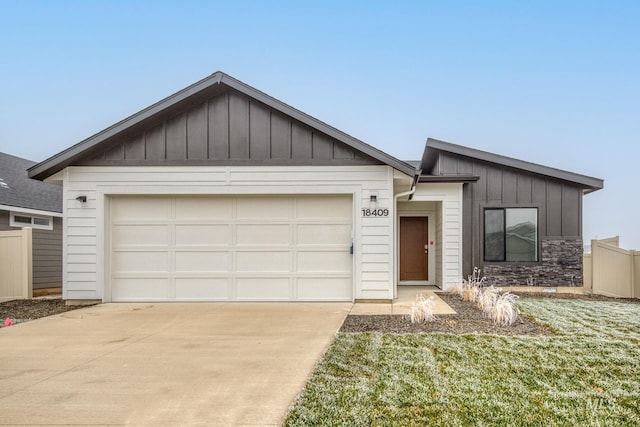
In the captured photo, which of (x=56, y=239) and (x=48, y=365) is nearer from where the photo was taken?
(x=48, y=365)

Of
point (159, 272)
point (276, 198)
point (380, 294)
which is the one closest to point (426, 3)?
point (276, 198)

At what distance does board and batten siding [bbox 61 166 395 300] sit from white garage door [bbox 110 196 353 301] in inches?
9.8

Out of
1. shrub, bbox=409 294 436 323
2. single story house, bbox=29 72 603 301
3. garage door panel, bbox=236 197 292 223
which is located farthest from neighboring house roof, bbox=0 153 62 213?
shrub, bbox=409 294 436 323

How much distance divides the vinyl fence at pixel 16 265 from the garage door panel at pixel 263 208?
5.19 m

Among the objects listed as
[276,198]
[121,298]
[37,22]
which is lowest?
[121,298]

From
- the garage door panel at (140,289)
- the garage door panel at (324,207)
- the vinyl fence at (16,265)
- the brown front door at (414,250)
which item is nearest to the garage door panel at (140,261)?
the garage door panel at (140,289)

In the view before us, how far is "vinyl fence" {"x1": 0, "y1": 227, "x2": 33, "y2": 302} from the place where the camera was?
10.0 m

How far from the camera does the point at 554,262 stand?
11391mm

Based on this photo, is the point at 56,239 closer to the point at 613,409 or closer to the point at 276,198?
the point at 276,198

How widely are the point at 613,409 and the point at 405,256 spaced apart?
10006 mm

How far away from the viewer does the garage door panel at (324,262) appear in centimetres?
886

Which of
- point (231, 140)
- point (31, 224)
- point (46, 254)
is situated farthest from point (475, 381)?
point (31, 224)

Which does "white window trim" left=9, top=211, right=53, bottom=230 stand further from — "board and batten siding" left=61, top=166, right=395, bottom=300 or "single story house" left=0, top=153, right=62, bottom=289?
"board and batten siding" left=61, top=166, right=395, bottom=300

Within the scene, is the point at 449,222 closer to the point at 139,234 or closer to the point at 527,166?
the point at 527,166
